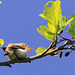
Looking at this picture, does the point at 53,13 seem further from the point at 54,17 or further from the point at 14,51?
the point at 14,51

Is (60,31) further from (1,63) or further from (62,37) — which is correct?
(1,63)

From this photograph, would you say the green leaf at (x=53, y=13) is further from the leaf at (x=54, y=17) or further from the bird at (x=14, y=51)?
the bird at (x=14, y=51)

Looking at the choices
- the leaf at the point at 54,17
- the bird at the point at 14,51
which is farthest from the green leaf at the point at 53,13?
the bird at the point at 14,51

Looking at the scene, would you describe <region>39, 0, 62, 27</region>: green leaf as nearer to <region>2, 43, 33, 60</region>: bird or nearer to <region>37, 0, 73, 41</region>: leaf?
<region>37, 0, 73, 41</region>: leaf

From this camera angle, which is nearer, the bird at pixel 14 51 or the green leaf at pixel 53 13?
the green leaf at pixel 53 13

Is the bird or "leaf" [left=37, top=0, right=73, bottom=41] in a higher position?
"leaf" [left=37, top=0, right=73, bottom=41]

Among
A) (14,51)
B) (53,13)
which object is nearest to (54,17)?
(53,13)

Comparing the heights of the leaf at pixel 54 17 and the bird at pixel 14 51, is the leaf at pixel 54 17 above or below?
above

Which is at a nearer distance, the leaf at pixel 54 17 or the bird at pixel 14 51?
the leaf at pixel 54 17

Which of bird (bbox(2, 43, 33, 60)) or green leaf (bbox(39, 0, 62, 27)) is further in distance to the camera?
bird (bbox(2, 43, 33, 60))

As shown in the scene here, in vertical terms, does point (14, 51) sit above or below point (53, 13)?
below

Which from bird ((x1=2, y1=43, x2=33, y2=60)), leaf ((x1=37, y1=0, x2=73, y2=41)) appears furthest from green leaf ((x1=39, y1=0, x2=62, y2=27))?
bird ((x1=2, y1=43, x2=33, y2=60))

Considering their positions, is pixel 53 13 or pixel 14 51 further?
pixel 14 51

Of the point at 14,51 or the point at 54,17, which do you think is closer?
the point at 54,17
